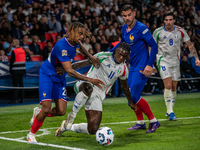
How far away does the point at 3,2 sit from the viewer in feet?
48.6

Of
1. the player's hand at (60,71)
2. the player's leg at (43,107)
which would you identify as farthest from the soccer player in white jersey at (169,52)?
the player's leg at (43,107)

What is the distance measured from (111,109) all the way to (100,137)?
17.5 ft

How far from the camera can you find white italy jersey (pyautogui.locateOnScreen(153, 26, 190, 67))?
27.6 feet

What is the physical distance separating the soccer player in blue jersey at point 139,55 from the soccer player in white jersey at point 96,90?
0.42m

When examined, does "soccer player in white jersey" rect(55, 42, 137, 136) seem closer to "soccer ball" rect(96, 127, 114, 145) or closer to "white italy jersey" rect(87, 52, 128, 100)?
"white italy jersey" rect(87, 52, 128, 100)

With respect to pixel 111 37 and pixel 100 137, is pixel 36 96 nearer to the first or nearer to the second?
pixel 111 37

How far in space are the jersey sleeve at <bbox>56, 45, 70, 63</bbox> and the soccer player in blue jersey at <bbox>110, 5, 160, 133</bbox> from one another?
1.37m

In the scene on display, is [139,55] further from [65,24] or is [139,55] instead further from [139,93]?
[65,24]

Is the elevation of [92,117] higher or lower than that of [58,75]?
lower

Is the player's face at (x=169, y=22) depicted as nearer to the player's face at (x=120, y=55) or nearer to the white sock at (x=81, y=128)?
the player's face at (x=120, y=55)

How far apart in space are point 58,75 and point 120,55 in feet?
4.05

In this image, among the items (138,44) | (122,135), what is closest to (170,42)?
(138,44)

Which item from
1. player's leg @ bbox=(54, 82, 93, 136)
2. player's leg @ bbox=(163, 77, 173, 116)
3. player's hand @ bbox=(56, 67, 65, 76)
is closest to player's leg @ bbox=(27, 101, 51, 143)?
player's leg @ bbox=(54, 82, 93, 136)

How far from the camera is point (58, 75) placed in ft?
19.6
